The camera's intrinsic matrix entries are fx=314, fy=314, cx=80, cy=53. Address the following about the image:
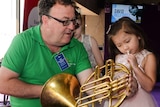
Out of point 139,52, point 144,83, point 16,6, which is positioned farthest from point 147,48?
point 16,6

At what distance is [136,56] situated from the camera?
1.64m

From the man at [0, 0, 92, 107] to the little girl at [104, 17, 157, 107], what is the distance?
27 cm

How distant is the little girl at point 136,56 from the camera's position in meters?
1.54

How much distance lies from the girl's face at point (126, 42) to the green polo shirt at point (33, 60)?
28cm

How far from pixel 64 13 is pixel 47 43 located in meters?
0.17

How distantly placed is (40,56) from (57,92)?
0.29 meters

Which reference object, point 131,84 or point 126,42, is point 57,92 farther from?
point 126,42

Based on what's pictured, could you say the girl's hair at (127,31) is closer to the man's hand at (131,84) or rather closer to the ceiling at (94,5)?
the man's hand at (131,84)

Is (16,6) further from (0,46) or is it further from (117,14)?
(117,14)

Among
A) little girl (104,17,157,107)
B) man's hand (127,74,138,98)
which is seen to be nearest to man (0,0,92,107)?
little girl (104,17,157,107)

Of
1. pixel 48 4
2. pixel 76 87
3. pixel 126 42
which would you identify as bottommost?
pixel 76 87

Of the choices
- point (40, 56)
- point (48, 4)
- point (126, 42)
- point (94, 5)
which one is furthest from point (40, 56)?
point (94, 5)

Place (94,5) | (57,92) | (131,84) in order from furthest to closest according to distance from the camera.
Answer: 1. (94,5)
2. (57,92)
3. (131,84)

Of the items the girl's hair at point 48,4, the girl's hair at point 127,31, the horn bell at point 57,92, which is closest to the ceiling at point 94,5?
the girl's hair at point 127,31
